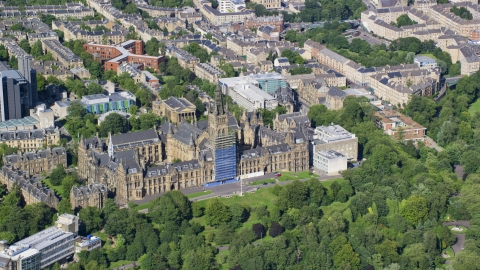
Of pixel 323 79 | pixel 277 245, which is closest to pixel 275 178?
pixel 277 245

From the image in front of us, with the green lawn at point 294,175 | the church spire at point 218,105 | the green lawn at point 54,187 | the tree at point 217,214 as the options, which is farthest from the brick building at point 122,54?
the tree at point 217,214

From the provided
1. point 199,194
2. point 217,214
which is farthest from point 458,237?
point 199,194

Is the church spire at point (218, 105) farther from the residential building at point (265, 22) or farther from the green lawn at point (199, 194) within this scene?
the residential building at point (265, 22)

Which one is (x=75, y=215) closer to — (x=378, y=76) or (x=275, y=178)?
(x=275, y=178)

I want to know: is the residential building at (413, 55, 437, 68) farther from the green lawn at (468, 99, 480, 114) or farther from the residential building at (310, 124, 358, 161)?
the residential building at (310, 124, 358, 161)

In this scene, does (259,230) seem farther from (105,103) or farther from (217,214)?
(105,103)

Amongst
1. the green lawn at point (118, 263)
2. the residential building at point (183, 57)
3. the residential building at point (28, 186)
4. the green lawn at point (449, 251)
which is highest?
the residential building at point (183, 57)
